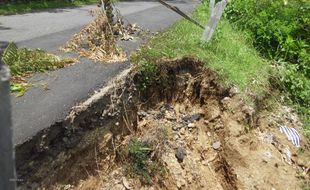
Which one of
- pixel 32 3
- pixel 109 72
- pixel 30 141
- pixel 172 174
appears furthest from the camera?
pixel 32 3

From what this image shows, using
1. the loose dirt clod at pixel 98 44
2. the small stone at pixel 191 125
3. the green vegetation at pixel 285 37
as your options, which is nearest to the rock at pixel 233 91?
the small stone at pixel 191 125

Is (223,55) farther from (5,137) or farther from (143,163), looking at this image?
(5,137)

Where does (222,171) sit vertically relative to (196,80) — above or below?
below

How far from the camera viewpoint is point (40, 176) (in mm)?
3531

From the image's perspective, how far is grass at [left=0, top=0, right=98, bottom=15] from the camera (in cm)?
1186

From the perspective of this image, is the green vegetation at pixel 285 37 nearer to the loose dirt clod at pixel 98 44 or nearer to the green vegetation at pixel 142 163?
the green vegetation at pixel 142 163

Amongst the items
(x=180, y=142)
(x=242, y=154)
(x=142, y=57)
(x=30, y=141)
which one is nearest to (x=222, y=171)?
(x=242, y=154)

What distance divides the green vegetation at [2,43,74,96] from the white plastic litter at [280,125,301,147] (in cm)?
339

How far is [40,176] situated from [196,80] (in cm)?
280

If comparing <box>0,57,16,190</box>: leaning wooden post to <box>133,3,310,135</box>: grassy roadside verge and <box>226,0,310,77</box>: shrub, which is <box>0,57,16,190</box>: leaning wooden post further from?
<box>226,0,310,77</box>: shrub

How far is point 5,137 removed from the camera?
1503 millimetres

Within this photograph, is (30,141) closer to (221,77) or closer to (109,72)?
(109,72)

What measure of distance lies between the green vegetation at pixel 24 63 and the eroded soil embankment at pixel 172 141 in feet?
2.91

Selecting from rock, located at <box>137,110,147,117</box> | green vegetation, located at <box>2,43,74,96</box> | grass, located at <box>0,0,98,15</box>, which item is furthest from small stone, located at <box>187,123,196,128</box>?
grass, located at <box>0,0,98,15</box>
